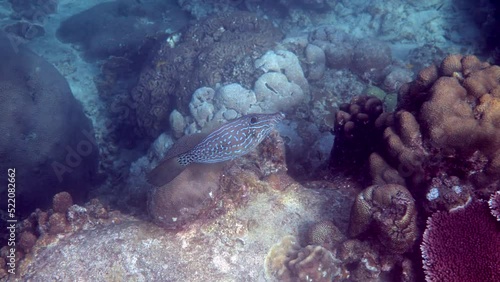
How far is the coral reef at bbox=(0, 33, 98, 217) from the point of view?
7.82m

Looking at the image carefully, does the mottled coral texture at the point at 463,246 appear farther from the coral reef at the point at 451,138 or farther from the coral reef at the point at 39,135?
the coral reef at the point at 39,135

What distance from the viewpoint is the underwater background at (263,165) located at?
3422 millimetres

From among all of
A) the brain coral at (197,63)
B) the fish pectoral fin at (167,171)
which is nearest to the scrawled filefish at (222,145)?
the fish pectoral fin at (167,171)

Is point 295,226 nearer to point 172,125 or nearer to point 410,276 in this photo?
point 410,276

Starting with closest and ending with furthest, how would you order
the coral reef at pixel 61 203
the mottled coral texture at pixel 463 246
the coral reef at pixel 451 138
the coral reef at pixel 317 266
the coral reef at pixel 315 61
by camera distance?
the mottled coral texture at pixel 463 246 → the coral reef at pixel 451 138 → the coral reef at pixel 317 266 → the coral reef at pixel 61 203 → the coral reef at pixel 315 61

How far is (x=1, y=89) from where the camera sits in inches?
318

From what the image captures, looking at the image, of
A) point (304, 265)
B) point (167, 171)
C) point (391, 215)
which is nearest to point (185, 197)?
point (167, 171)

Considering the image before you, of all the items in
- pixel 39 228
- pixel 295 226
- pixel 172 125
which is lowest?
pixel 172 125

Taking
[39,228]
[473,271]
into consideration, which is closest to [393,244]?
[473,271]

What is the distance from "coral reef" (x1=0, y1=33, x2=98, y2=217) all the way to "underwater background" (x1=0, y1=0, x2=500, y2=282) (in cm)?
4

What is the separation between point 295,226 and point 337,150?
5.05 ft

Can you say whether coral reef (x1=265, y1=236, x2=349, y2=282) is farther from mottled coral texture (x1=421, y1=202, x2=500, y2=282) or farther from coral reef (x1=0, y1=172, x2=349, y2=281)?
mottled coral texture (x1=421, y1=202, x2=500, y2=282)

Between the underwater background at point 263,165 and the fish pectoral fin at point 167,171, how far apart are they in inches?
0.7

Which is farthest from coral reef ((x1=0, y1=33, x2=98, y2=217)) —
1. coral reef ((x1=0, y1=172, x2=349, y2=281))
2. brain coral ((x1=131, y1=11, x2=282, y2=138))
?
coral reef ((x1=0, y1=172, x2=349, y2=281))
